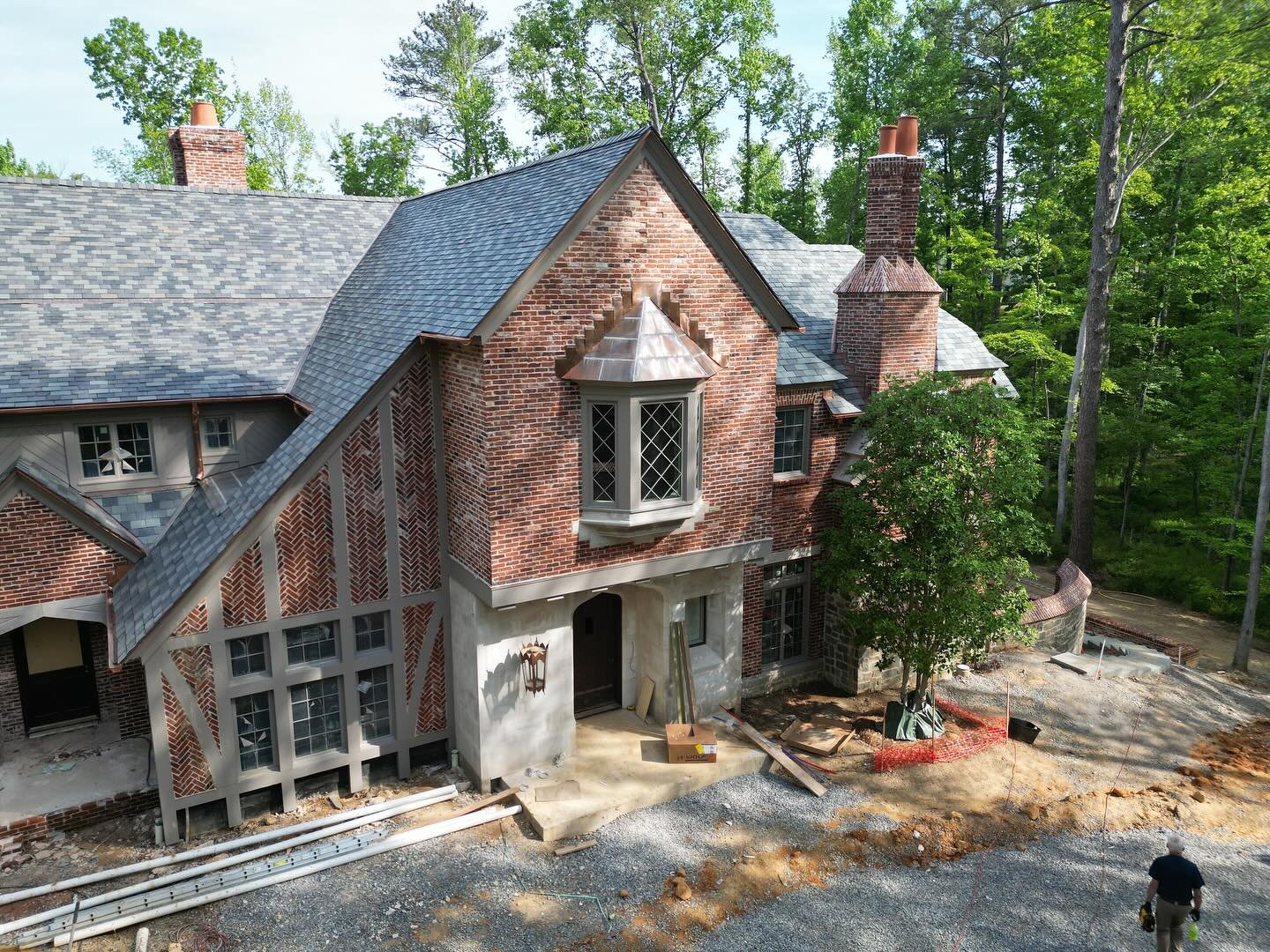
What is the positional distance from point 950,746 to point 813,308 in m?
8.46

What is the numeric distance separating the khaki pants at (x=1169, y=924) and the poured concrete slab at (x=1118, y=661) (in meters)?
8.21

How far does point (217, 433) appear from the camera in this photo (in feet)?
45.0

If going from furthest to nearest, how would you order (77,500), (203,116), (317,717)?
(203,116) → (77,500) → (317,717)

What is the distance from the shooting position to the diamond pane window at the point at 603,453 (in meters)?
11.2

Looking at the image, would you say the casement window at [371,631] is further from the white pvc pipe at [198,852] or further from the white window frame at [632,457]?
the white window frame at [632,457]

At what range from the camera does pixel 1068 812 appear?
1172 cm

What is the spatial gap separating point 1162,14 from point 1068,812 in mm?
Result: 21147

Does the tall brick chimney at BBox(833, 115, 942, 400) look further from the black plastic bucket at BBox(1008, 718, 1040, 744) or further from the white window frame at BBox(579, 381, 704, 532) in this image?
the black plastic bucket at BBox(1008, 718, 1040, 744)

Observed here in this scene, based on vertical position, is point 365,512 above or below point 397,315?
below

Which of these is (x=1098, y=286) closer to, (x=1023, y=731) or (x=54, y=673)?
(x=1023, y=731)

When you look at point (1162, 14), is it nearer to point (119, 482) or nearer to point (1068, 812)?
point (1068, 812)

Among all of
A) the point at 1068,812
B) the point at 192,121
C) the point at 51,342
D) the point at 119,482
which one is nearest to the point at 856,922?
the point at 1068,812

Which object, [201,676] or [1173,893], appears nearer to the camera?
[1173,893]

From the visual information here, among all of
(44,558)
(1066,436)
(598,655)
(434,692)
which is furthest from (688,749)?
(1066,436)
